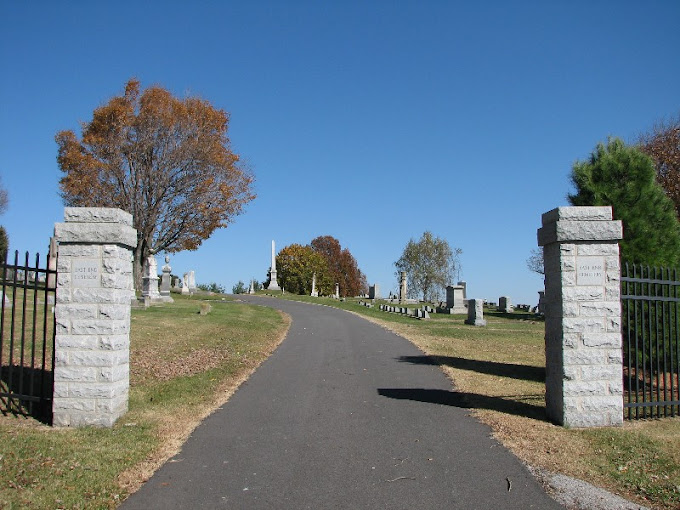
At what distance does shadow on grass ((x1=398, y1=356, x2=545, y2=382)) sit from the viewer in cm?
1122

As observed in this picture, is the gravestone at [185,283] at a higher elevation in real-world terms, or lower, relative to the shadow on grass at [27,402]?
higher

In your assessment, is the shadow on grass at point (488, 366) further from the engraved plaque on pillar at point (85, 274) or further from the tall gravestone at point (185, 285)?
the tall gravestone at point (185, 285)

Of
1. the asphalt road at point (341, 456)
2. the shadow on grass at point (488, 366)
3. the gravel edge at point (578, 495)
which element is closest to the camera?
the gravel edge at point (578, 495)

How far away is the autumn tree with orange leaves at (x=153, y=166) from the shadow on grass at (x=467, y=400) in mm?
23492

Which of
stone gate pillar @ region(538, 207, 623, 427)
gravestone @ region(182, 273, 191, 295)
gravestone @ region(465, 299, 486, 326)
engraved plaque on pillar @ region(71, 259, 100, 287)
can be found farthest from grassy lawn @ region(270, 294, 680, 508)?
gravestone @ region(182, 273, 191, 295)

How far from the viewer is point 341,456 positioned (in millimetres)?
5828

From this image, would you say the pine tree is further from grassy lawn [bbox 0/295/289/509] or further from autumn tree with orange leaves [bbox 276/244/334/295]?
autumn tree with orange leaves [bbox 276/244/334/295]

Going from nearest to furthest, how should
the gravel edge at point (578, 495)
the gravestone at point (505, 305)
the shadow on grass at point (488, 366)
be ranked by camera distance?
the gravel edge at point (578, 495)
the shadow on grass at point (488, 366)
the gravestone at point (505, 305)

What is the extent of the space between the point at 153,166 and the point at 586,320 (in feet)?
Result: 89.1

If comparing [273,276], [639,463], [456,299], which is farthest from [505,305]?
[639,463]

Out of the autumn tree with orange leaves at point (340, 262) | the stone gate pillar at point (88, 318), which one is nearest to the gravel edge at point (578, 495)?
the stone gate pillar at point (88, 318)

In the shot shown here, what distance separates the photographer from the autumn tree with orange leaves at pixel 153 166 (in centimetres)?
2881

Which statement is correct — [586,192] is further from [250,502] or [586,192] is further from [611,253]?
[250,502]

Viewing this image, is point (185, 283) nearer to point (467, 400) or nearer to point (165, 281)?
point (165, 281)
